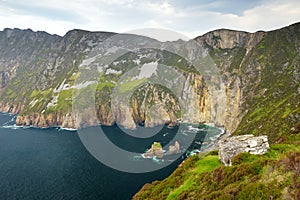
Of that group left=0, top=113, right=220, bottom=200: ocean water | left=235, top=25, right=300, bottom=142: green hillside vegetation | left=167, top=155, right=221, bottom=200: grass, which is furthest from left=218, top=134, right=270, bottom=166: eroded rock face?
left=235, top=25, right=300, bottom=142: green hillside vegetation

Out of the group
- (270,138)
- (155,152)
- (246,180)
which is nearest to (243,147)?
(246,180)

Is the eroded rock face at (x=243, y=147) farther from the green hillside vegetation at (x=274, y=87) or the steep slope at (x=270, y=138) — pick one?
the green hillside vegetation at (x=274, y=87)

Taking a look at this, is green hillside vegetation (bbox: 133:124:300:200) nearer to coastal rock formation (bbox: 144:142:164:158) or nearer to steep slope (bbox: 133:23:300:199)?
steep slope (bbox: 133:23:300:199)

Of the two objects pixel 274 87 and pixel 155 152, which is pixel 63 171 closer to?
pixel 155 152

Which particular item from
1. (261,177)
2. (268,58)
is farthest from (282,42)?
(261,177)

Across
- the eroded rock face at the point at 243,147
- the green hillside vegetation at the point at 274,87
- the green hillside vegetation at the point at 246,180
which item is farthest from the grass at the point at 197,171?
the green hillside vegetation at the point at 274,87

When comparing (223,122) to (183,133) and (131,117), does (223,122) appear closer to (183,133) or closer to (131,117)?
(183,133)
